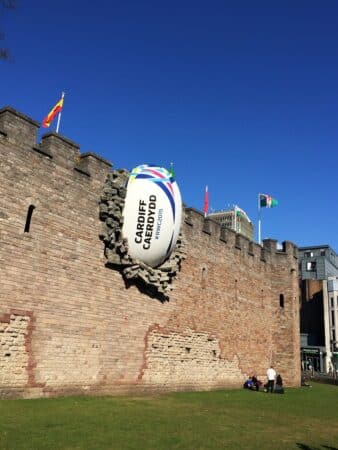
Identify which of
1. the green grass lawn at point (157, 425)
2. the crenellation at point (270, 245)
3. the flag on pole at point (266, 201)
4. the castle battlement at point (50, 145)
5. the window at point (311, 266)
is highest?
the window at point (311, 266)

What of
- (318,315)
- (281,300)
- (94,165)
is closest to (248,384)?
(281,300)

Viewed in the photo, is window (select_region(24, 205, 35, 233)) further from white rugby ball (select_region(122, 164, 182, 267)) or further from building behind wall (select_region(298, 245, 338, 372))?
building behind wall (select_region(298, 245, 338, 372))

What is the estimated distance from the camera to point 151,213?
627 inches

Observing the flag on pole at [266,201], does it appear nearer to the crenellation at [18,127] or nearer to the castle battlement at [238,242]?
the castle battlement at [238,242]

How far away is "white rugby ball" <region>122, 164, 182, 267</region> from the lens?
1569cm

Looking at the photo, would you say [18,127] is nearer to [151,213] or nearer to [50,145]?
[50,145]

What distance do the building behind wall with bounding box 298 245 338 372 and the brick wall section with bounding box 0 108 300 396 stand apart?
48.1 meters

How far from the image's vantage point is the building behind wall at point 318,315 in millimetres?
66250

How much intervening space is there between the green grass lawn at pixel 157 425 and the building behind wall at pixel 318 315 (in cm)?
5411

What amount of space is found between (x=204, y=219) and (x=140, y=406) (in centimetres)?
998

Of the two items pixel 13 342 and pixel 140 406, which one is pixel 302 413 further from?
pixel 13 342

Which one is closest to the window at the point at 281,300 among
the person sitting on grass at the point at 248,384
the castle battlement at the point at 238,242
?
the castle battlement at the point at 238,242

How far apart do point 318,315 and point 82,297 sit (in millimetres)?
63320

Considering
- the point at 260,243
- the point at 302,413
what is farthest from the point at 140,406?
the point at 260,243
